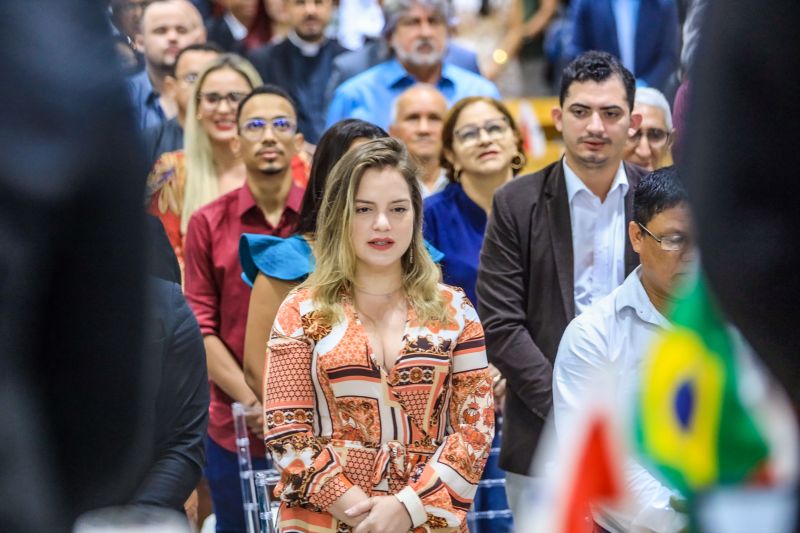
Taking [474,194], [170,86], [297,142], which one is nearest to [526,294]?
[474,194]

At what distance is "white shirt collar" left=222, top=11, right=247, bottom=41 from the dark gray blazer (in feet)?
13.9

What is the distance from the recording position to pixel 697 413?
3.88 ft

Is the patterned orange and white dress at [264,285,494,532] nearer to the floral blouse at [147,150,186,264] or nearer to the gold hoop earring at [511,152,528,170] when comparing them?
the gold hoop earring at [511,152,528,170]

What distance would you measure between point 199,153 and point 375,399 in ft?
8.46

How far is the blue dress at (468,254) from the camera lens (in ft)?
15.1

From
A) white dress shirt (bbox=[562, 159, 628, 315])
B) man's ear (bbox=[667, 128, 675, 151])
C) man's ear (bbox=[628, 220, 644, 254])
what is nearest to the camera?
man's ear (bbox=[628, 220, 644, 254])

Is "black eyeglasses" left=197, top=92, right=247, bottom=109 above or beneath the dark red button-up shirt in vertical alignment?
above

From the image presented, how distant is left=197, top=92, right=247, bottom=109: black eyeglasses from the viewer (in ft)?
18.7

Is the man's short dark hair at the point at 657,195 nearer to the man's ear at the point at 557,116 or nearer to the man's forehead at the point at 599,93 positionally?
the man's forehead at the point at 599,93

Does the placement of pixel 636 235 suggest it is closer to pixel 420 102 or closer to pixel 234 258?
pixel 234 258

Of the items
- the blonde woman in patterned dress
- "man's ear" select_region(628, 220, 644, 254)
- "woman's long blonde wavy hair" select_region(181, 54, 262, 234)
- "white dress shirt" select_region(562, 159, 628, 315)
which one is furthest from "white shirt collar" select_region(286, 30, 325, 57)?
"man's ear" select_region(628, 220, 644, 254)

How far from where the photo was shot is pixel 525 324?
13.9ft

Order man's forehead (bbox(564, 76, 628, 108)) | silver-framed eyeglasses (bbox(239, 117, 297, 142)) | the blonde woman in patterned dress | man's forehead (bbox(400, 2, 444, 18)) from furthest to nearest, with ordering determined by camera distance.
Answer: man's forehead (bbox(400, 2, 444, 18)), silver-framed eyeglasses (bbox(239, 117, 297, 142)), man's forehead (bbox(564, 76, 628, 108)), the blonde woman in patterned dress

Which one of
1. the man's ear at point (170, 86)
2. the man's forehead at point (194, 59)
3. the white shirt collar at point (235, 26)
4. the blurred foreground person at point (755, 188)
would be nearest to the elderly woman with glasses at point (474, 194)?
the man's forehead at point (194, 59)
